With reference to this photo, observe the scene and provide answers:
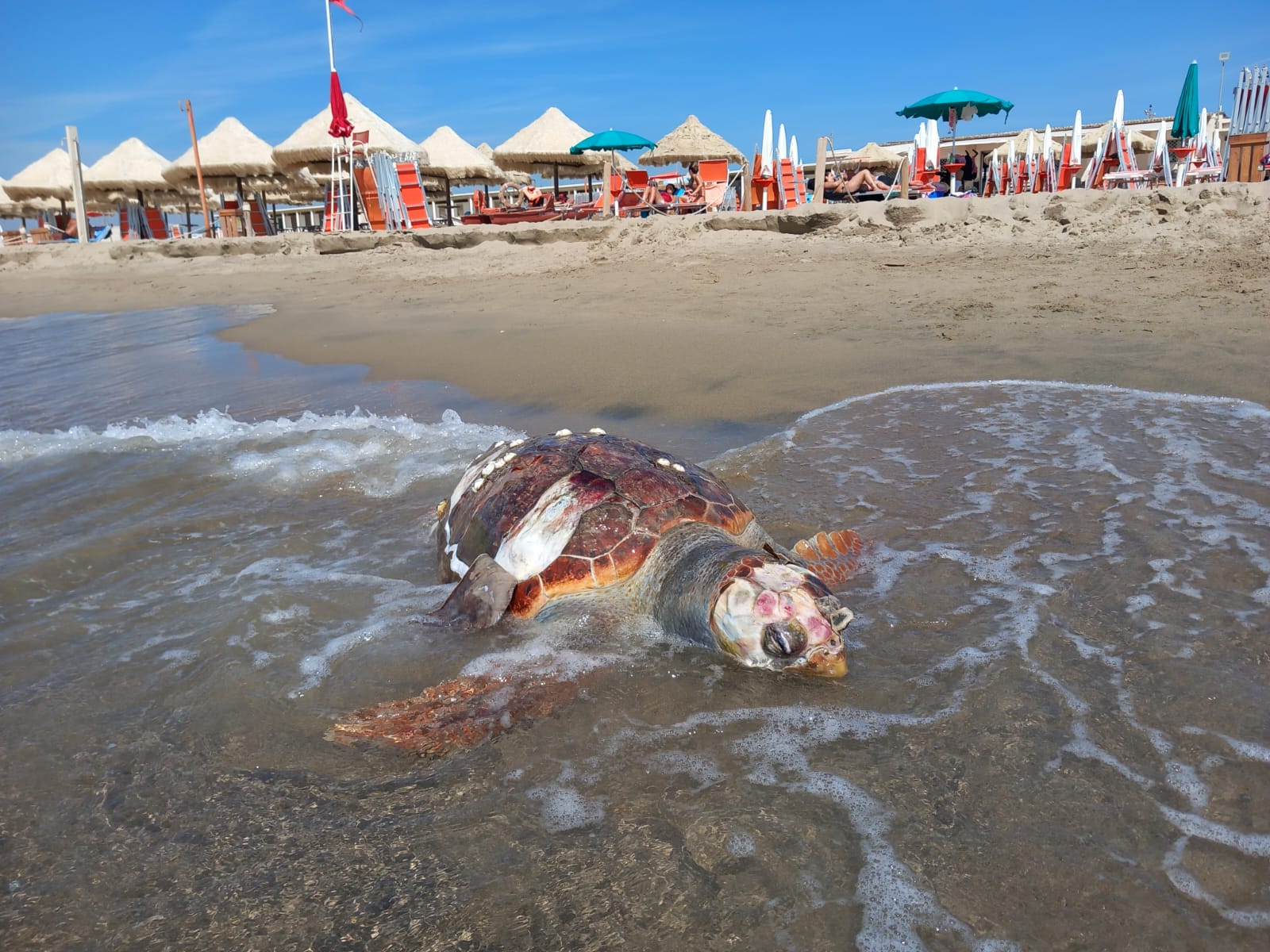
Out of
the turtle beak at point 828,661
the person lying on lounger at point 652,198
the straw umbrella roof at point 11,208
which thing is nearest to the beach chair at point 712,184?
the person lying on lounger at point 652,198

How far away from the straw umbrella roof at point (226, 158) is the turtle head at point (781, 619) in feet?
76.2

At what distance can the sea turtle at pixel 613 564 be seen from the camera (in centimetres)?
229

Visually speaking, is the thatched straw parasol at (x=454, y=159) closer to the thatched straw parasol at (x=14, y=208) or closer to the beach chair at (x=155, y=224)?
the beach chair at (x=155, y=224)

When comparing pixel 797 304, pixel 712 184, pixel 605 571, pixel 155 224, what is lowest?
pixel 605 571

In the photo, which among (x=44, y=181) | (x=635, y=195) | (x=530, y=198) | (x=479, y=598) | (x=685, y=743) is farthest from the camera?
(x=44, y=181)

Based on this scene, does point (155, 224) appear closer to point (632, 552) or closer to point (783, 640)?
point (632, 552)

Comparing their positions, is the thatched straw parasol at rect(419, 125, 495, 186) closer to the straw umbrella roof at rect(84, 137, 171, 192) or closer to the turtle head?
the straw umbrella roof at rect(84, 137, 171, 192)

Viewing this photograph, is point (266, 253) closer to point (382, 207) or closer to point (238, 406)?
point (382, 207)

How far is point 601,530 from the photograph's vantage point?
2850 mm

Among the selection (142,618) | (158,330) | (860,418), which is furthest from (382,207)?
(142,618)

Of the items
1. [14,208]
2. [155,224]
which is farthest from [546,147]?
[14,208]

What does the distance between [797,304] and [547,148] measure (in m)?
18.0

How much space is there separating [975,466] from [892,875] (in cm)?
293

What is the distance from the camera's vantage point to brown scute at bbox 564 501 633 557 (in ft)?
9.21
